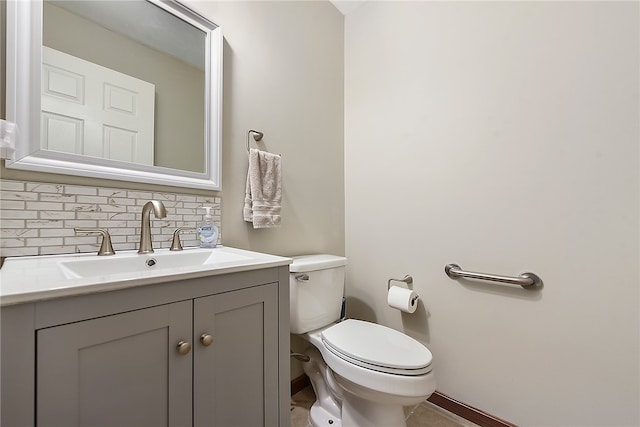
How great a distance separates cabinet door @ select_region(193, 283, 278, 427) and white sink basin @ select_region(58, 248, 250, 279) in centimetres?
13

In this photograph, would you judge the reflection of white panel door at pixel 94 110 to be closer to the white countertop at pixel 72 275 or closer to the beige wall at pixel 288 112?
the beige wall at pixel 288 112

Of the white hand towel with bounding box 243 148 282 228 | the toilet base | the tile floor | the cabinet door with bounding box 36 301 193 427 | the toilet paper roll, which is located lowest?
the tile floor

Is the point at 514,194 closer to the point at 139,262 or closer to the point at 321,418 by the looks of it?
the point at 321,418

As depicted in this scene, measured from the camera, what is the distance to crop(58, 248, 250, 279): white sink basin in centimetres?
76

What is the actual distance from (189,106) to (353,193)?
106cm

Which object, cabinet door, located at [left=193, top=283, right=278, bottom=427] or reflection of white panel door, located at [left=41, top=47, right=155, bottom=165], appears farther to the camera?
reflection of white panel door, located at [left=41, top=47, right=155, bottom=165]

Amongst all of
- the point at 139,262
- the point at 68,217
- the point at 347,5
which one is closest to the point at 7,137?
the point at 68,217

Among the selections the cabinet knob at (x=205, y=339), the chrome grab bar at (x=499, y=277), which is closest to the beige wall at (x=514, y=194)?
the chrome grab bar at (x=499, y=277)

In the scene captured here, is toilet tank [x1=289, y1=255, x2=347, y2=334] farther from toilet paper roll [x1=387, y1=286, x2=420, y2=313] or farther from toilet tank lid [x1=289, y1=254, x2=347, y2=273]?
toilet paper roll [x1=387, y1=286, x2=420, y2=313]

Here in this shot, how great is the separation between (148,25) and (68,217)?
784 millimetres

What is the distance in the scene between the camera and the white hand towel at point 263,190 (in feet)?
4.14

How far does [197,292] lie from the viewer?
66 cm

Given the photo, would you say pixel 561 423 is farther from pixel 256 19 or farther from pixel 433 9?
pixel 256 19

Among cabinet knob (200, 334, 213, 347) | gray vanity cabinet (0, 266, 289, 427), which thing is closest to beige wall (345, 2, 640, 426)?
gray vanity cabinet (0, 266, 289, 427)
